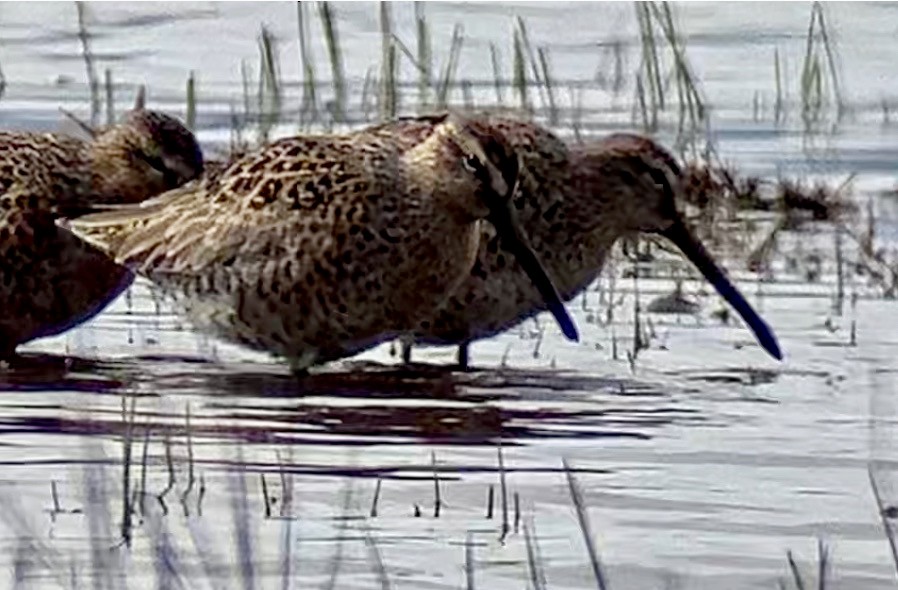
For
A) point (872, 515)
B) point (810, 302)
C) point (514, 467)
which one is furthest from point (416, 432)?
point (810, 302)

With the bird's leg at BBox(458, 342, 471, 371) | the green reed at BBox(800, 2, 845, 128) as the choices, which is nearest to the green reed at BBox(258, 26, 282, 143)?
the green reed at BBox(800, 2, 845, 128)

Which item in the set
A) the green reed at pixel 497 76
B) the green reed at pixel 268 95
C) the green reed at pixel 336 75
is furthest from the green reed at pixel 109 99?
the green reed at pixel 497 76

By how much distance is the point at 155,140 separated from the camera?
407 inches

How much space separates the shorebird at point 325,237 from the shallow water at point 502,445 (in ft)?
0.58

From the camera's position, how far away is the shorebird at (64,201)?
9.80 m

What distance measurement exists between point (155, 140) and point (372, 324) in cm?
106

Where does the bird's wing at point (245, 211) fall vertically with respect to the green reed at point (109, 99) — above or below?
above

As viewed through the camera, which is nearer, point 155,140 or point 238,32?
point 155,140

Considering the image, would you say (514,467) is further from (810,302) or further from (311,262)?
(810,302)

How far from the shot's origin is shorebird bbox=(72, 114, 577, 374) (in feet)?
31.5

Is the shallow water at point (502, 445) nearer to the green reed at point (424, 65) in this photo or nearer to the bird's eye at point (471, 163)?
the bird's eye at point (471, 163)

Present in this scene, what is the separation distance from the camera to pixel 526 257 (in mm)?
9914

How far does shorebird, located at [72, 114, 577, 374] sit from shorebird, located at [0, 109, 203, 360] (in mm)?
146

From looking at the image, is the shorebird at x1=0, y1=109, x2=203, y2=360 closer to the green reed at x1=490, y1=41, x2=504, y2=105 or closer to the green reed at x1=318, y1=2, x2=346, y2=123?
the green reed at x1=318, y1=2, x2=346, y2=123
